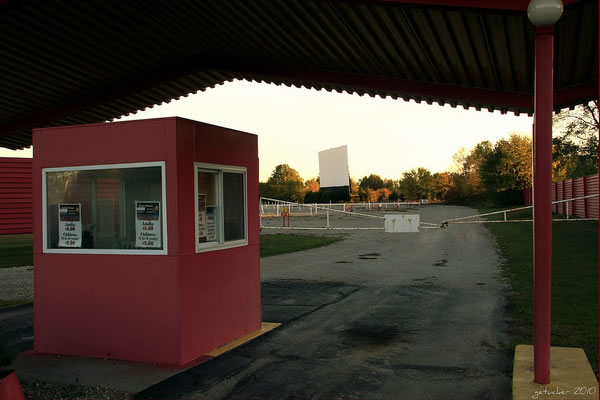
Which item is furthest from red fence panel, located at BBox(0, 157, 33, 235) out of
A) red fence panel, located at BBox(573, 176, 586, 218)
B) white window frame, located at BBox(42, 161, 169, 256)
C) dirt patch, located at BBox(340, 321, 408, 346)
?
red fence panel, located at BBox(573, 176, 586, 218)

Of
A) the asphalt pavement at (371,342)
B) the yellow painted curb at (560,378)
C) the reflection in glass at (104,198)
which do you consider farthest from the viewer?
the reflection in glass at (104,198)

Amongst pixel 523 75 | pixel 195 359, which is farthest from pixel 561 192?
pixel 195 359

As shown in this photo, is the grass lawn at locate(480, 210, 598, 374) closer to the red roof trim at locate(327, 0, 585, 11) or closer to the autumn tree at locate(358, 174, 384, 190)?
the red roof trim at locate(327, 0, 585, 11)

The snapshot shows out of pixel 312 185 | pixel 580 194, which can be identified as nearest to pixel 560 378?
pixel 580 194

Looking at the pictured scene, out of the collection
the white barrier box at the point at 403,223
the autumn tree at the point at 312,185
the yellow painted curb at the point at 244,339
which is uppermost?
the autumn tree at the point at 312,185

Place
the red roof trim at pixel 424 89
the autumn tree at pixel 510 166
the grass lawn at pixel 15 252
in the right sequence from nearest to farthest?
the red roof trim at pixel 424 89, the grass lawn at pixel 15 252, the autumn tree at pixel 510 166

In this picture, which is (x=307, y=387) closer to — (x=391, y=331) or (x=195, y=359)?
(x=195, y=359)

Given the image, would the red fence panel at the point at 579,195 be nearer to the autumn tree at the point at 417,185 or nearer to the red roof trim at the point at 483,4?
the red roof trim at the point at 483,4

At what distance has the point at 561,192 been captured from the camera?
37.1 metres

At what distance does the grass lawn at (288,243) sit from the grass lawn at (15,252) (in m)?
8.32

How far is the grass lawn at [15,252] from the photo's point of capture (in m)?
17.6

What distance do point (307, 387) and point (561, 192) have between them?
36.7m

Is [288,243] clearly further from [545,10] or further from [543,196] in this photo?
[545,10]

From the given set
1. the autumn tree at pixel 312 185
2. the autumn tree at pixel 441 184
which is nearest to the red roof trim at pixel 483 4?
the autumn tree at pixel 312 185
